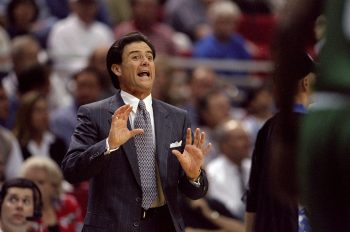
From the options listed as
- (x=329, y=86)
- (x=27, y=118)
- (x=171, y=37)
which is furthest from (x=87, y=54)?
(x=329, y=86)

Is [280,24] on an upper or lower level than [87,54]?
lower

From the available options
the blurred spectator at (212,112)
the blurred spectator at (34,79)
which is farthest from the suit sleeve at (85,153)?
the blurred spectator at (212,112)

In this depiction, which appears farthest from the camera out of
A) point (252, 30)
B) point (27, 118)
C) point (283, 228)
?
point (252, 30)

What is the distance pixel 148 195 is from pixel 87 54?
6.88 m

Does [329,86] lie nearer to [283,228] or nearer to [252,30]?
[283,228]

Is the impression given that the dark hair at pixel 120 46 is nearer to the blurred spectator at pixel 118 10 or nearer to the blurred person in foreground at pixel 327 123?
the blurred person in foreground at pixel 327 123

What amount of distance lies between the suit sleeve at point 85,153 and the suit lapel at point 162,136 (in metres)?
0.31

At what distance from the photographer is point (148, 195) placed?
598 centimetres

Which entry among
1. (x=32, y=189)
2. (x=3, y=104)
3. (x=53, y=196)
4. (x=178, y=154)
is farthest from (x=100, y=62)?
(x=178, y=154)

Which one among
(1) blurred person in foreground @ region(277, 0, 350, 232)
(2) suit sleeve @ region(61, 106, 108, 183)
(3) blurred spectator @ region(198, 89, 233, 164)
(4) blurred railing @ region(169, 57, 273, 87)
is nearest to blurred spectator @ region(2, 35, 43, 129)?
(3) blurred spectator @ region(198, 89, 233, 164)

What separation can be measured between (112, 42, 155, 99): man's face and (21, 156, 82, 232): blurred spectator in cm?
272

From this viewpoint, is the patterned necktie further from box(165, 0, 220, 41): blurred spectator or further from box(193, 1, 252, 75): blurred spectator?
box(165, 0, 220, 41): blurred spectator

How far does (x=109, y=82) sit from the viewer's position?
11.3 m

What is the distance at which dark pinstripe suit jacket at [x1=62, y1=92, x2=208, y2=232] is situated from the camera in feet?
19.4
